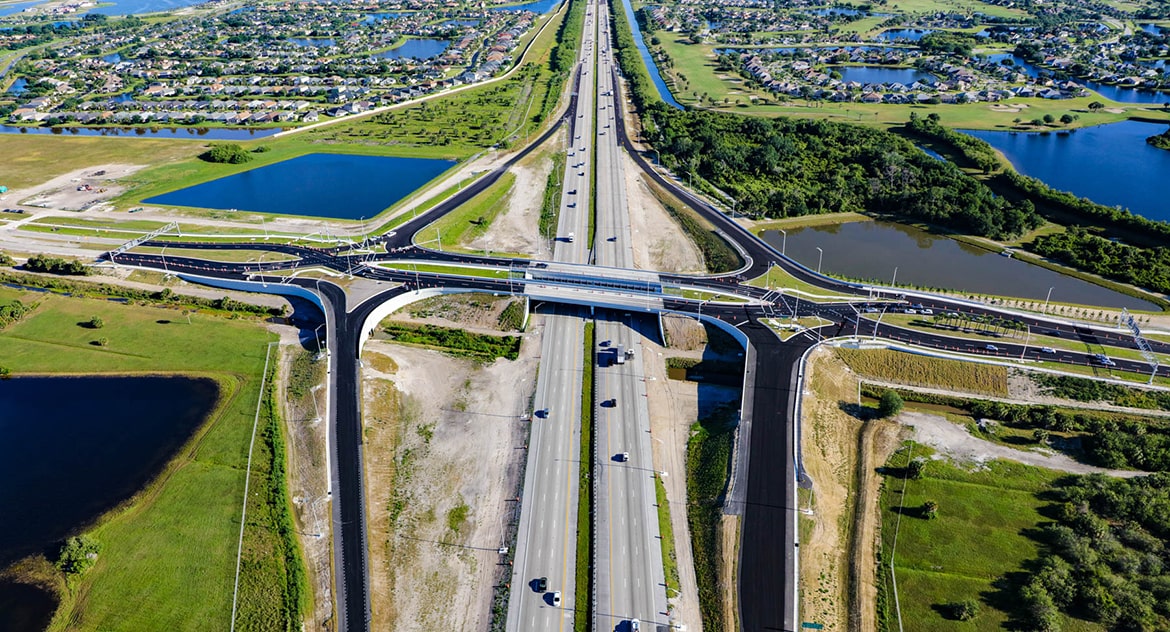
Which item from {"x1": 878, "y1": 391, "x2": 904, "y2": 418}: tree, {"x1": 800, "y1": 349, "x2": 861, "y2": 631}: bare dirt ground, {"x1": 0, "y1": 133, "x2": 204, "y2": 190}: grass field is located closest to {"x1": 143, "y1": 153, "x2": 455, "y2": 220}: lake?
{"x1": 0, "y1": 133, "x2": 204, "y2": 190}: grass field

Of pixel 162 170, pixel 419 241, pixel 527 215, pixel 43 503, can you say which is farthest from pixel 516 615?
pixel 162 170

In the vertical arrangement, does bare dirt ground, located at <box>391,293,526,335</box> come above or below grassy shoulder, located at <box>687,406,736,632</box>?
above

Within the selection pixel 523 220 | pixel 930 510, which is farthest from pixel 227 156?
pixel 930 510

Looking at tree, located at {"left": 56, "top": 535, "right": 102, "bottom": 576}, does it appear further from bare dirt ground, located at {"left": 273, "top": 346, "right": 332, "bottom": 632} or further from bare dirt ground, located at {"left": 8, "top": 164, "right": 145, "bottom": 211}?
bare dirt ground, located at {"left": 8, "top": 164, "right": 145, "bottom": 211}

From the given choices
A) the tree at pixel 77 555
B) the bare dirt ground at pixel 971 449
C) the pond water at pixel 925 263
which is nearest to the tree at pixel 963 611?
the bare dirt ground at pixel 971 449

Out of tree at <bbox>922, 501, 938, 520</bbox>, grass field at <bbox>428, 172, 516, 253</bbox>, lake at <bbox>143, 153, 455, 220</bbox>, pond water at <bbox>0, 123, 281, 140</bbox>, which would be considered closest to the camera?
tree at <bbox>922, 501, 938, 520</bbox>

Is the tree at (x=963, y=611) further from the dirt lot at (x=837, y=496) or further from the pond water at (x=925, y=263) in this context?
the pond water at (x=925, y=263)
